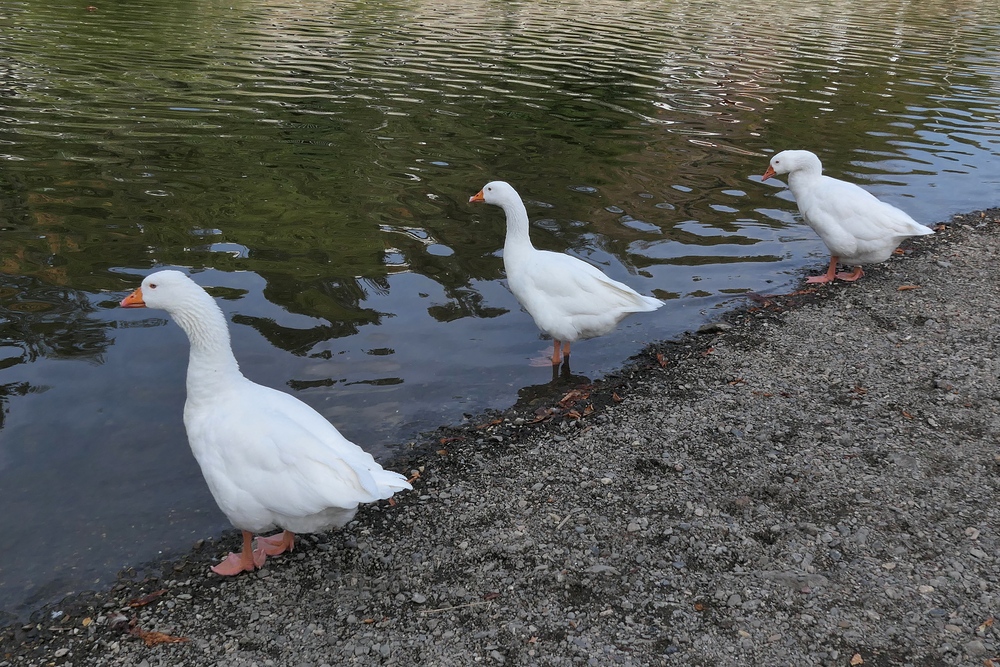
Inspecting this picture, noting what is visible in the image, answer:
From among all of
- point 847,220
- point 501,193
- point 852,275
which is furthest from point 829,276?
point 501,193

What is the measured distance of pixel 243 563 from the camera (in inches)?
208

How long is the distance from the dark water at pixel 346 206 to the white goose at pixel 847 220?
2.73ft

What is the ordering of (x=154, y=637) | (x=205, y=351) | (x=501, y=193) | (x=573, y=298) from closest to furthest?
(x=154, y=637), (x=205, y=351), (x=573, y=298), (x=501, y=193)

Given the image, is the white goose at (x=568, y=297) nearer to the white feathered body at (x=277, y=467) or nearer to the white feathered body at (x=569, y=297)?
the white feathered body at (x=569, y=297)

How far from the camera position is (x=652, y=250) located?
11391 mm

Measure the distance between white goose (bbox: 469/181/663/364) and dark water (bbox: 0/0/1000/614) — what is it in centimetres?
54

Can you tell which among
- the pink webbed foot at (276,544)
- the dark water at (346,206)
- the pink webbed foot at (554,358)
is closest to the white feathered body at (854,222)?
the dark water at (346,206)

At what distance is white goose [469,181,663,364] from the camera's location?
796 centimetres

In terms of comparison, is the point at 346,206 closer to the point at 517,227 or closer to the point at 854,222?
the point at 517,227

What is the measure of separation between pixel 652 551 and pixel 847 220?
20.8ft

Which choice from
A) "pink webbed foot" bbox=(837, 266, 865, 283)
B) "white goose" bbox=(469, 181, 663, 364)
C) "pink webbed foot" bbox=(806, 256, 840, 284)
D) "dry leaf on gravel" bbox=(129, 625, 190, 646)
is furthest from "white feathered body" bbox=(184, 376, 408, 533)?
"pink webbed foot" bbox=(837, 266, 865, 283)

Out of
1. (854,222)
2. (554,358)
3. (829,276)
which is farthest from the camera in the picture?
(829,276)

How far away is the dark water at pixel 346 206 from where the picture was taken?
23.3 ft

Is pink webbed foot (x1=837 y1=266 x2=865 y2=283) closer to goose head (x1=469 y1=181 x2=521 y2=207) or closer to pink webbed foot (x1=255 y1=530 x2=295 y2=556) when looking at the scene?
goose head (x1=469 y1=181 x2=521 y2=207)
